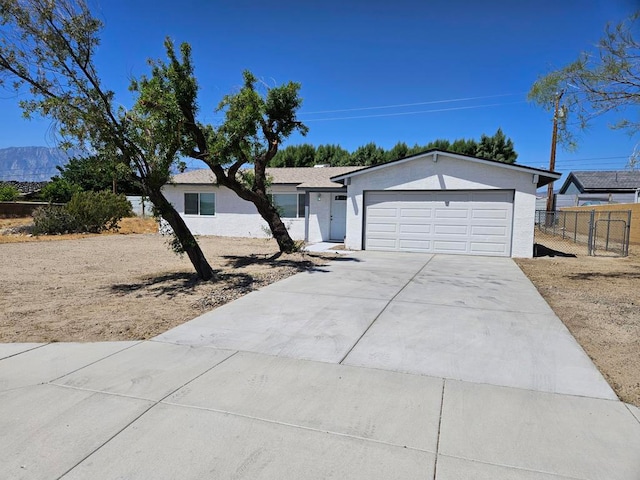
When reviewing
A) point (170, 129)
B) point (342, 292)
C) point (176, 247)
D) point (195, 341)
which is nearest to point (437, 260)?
point (342, 292)

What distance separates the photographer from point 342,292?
28.1ft

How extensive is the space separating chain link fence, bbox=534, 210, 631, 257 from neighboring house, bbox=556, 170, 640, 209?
9010 millimetres

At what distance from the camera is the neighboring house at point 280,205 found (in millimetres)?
20109

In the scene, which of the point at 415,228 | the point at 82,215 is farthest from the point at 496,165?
the point at 82,215

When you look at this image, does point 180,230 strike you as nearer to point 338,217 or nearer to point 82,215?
point 338,217

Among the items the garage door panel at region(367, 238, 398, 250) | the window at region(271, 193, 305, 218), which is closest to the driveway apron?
the garage door panel at region(367, 238, 398, 250)

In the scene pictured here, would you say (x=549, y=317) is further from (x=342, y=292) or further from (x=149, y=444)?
(x=149, y=444)

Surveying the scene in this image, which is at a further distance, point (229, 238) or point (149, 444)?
point (229, 238)

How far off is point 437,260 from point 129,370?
11177mm

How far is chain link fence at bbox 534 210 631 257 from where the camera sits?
16469mm

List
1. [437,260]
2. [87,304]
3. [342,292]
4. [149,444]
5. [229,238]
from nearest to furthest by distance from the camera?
[149,444] < [87,304] < [342,292] < [437,260] < [229,238]

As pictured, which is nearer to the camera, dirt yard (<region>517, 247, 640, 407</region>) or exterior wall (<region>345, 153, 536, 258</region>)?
dirt yard (<region>517, 247, 640, 407</region>)

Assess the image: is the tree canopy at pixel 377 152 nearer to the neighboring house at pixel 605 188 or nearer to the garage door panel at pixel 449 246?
the neighboring house at pixel 605 188

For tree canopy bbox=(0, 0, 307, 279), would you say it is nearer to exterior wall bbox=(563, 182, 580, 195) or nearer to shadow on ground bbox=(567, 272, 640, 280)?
shadow on ground bbox=(567, 272, 640, 280)
